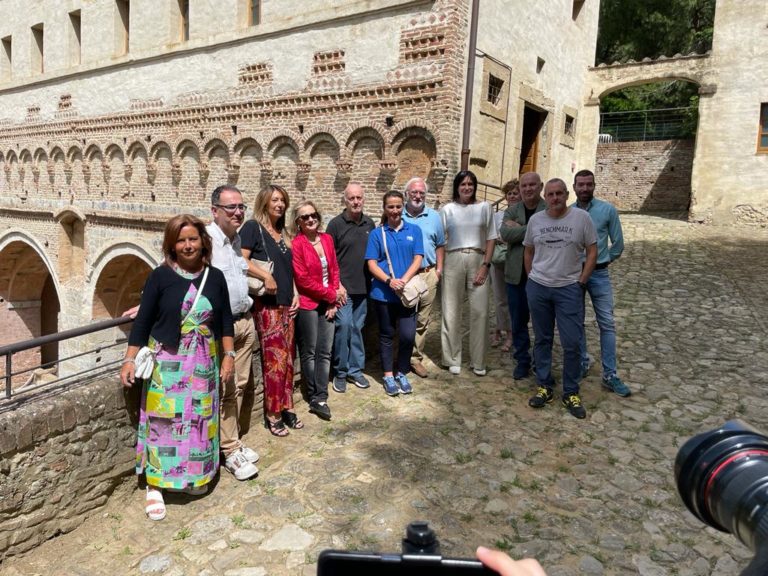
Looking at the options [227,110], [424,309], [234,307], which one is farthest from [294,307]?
[227,110]

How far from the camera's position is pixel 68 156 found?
53.4 ft

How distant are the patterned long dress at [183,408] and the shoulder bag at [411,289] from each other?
1.91 m

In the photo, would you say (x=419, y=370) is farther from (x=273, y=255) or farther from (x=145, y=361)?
(x=145, y=361)

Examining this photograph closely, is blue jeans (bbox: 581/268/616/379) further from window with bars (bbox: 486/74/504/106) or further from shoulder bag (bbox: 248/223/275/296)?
window with bars (bbox: 486/74/504/106)

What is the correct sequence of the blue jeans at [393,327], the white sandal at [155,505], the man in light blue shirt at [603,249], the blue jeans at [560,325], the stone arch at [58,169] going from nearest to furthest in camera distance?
the white sandal at [155,505], the blue jeans at [560,325], the man in light blue shirt at [603,249], the blue jeans at [393,327], the stone arch at [58,169]

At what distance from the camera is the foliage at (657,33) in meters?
23.8

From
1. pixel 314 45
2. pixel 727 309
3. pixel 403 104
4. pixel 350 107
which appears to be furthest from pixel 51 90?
pixel 727 309

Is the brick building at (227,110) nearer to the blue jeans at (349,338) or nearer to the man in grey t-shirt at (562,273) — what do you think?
the blue jeans at (349,338)

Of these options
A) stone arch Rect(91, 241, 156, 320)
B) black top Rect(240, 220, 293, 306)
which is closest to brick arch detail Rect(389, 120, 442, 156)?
black top Rect(240, 220, 293, 306)

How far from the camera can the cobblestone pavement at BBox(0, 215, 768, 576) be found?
9.88 feet

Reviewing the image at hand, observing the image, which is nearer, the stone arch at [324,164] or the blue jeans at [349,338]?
the blue jeans at [349,338]

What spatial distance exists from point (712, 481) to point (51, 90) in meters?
20.1

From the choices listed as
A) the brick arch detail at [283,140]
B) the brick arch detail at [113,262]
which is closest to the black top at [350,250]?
the brick arch detail at [283,140]

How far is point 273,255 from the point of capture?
409cm
